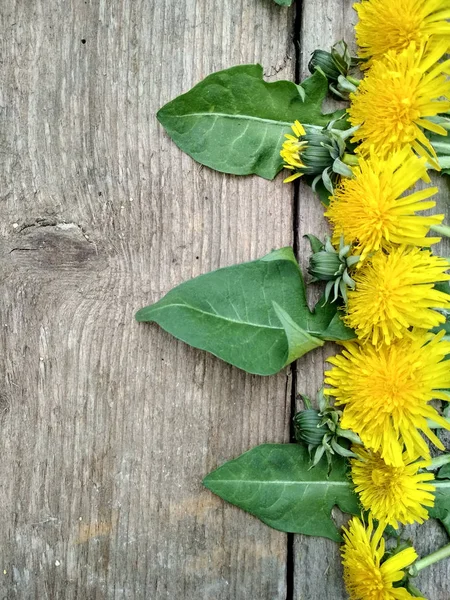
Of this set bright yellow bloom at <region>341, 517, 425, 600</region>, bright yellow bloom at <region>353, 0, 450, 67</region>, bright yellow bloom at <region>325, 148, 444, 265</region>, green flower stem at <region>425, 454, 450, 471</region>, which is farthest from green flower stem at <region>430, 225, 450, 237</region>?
bright yellow bloom at <region>341, 517, 425, 600</region>

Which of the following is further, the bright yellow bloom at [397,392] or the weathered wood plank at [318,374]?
the weathered wood plank at [318,374]

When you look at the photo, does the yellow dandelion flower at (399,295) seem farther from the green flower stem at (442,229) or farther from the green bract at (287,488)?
the green bract at (287,488)

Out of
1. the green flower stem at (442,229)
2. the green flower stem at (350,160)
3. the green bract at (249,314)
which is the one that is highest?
the green flower stem at (350,160)

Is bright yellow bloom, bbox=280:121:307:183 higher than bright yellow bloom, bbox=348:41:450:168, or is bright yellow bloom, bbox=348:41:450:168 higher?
bright yellow bloom, bbox=348:41:450:168

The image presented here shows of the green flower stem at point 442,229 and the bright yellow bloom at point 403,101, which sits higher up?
the bright yellow bloom at point 403,101

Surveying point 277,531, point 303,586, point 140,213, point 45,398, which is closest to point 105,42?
point 140,213

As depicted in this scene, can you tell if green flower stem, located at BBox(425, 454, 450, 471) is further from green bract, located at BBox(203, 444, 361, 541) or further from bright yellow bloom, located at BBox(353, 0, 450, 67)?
bright yellow bloom, located at BBox(353, 0, 450, 67)

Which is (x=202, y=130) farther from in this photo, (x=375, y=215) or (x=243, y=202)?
(x=375, y=215)

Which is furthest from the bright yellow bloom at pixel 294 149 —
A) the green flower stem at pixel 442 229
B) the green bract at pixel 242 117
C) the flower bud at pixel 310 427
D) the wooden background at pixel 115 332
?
the flower bud at pixel 310 427
